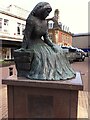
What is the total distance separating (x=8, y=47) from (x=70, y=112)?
1853cm

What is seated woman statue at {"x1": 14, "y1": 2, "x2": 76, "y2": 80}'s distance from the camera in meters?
3.08

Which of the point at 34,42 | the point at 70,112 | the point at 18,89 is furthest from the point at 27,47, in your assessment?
the point at 70,112

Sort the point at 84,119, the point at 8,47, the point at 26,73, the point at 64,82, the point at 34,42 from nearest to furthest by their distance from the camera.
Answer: the point at 64,82 → the point at 26,73 → the point at 34,42 → the point at 84,119 → the point at 8,47

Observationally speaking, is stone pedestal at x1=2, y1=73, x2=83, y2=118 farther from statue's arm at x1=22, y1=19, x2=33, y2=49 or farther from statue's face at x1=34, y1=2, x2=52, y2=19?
statue's face at x1=34, y1=2, x2=52, y2=19

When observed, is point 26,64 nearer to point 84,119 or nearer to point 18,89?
point 18,89

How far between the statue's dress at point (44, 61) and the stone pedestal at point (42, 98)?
0.61ft

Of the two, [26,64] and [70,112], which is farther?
[26,64]

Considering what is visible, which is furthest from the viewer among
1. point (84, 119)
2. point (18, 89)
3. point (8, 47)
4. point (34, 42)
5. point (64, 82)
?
point (8, 47)

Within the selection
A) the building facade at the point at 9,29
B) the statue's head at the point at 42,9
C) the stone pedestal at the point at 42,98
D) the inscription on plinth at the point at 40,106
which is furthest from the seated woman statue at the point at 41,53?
the building facade at the point at 9,29

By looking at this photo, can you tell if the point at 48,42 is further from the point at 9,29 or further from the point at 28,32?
the point at 9,29

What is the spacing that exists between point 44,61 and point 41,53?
6.9 inches

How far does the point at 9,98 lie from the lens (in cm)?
308

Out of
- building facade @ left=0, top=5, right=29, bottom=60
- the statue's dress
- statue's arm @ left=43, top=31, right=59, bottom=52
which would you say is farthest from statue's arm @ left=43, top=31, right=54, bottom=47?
building facade @ left=0, top=5, right=29, bottom=60

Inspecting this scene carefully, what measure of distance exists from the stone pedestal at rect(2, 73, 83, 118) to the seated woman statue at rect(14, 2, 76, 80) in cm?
18
